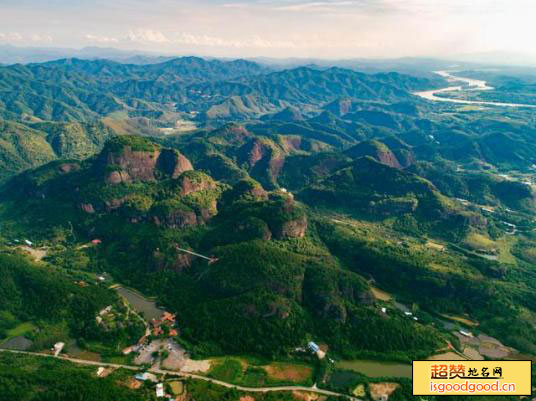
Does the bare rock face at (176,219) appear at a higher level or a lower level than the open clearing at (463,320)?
higher

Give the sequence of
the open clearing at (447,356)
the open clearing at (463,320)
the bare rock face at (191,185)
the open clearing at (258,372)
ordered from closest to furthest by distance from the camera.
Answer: the open clearing at (258,372) < the open clearing at (447,356) < the open clearing at (463,320) < the bare rock face at (191,185)

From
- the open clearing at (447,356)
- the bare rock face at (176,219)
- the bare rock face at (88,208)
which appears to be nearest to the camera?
the open clearing at (447,356)

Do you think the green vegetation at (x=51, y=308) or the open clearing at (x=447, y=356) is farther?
the green vegetation at (x=51, y=308)

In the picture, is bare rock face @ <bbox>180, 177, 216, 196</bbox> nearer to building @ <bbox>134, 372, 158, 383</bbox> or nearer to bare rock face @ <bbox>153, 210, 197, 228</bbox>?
bare rock face @ <bbox>153, 210, 197, 228</bbox>

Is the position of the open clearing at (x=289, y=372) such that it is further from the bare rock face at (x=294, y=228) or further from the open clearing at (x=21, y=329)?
the open clearing at (x=21, y=329)

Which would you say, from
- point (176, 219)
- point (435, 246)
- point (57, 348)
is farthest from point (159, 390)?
point (435, 246)

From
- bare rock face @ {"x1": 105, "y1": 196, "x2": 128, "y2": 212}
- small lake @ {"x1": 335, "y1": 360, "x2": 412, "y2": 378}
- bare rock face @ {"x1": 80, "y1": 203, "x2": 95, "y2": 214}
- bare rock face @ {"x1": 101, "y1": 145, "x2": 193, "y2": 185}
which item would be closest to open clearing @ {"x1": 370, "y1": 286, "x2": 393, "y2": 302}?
small lake @ {"x1": 335, "y1": 360, "x2": 412, "y2": 378}

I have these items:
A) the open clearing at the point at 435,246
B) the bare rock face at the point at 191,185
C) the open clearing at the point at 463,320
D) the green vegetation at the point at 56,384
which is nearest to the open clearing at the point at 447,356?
the open clearing at the point at 463,320
